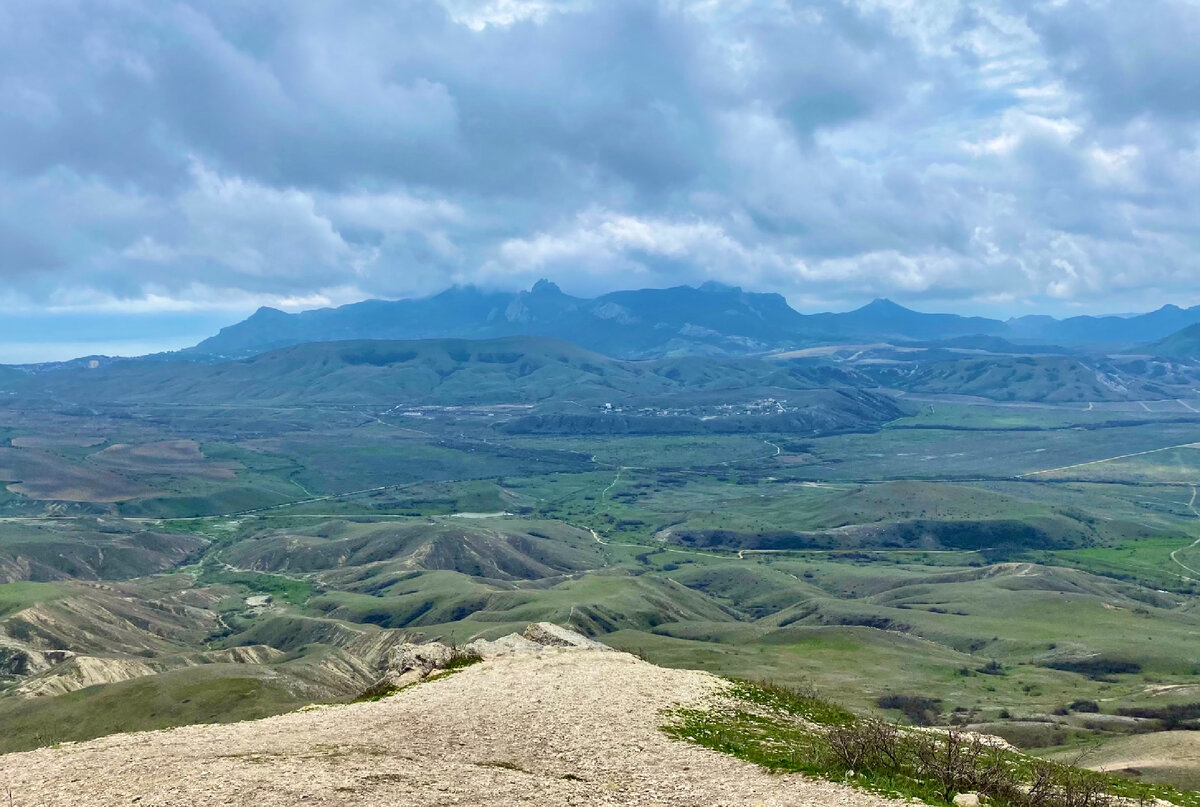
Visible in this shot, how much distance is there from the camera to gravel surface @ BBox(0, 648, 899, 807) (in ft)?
86.3

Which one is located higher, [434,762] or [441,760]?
[434,762]

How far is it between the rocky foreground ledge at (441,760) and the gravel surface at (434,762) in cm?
7

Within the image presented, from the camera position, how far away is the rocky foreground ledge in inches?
1037

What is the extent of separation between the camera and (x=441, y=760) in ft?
100

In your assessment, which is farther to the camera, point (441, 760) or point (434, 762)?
point (441, 760)

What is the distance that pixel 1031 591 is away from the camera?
171m

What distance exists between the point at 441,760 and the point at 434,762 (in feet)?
1.41

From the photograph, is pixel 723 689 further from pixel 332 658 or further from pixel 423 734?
pixel 332 658

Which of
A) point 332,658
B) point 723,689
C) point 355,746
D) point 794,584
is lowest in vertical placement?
point 794,584

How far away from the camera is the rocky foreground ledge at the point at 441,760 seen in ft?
86.4

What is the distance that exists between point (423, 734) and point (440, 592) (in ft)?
470

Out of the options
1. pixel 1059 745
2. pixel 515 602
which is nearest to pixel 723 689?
pixel 1059 745

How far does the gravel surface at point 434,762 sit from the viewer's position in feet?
86.3

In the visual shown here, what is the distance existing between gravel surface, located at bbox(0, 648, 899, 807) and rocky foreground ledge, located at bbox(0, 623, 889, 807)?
7 centimetres
